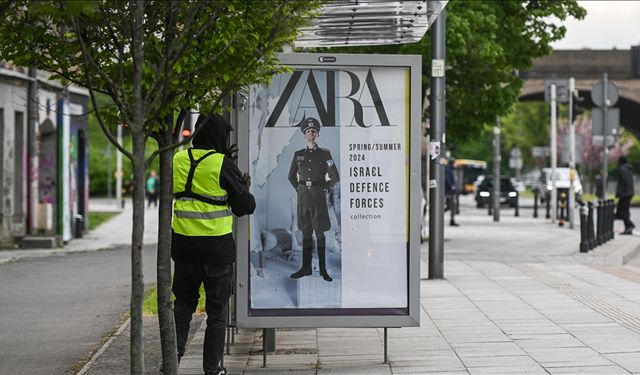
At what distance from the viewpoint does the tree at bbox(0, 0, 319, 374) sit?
6.96 metres

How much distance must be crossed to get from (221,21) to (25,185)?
66.7 feet

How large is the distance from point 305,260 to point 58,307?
5.98m

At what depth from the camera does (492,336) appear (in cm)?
1091

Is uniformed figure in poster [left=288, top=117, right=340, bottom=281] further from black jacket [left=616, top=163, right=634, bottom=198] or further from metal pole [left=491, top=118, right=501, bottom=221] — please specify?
metal pole [left=491, top=118, right=501, bottom=221]

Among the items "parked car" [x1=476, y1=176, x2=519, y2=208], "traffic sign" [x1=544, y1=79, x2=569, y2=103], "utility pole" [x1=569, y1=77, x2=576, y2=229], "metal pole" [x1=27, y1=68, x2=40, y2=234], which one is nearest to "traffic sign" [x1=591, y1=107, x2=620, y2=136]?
"utility pole" [x1=569, y1=77, x2=576, y2=229]

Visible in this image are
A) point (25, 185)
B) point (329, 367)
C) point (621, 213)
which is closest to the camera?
point (329, 367)

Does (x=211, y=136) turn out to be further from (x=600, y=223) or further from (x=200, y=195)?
(x=600, y=223)

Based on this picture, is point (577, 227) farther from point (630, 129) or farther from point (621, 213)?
point (630, 129)

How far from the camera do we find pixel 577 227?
115 feet

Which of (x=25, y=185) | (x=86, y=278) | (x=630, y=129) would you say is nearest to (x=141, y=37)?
(x=86, y=278)

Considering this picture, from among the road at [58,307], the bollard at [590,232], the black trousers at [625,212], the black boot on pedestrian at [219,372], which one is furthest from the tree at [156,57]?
the black trousers at [625,212]

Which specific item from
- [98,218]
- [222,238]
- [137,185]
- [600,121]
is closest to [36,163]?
[600,121]

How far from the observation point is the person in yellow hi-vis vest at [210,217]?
8703 millimetres

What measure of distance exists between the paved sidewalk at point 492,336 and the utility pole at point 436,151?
1.21ft
